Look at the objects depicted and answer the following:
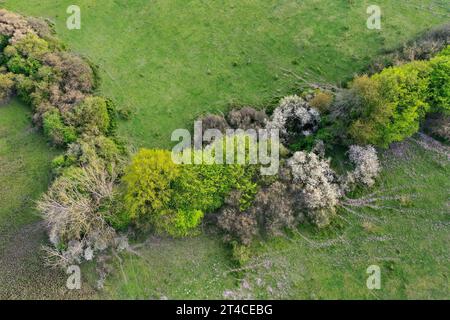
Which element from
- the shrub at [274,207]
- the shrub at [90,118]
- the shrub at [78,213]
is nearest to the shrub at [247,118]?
the shrub at [274,207]

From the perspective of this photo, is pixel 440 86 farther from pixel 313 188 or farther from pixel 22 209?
pixel 22 209

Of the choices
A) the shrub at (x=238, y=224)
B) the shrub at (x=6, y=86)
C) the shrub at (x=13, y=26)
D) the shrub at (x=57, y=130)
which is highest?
the shrub at (x=13, y=26)

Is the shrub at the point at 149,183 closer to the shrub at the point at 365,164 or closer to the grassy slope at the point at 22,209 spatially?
the grassy slope at the point at 22,209

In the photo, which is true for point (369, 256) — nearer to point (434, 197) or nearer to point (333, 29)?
point (434, 197)

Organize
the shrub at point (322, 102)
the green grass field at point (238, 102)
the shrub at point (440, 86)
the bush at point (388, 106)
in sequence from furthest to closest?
the shrub at point (322, 102), the shrub at point (440, 86), the bush at point (388, 106), the green grass field at point (238, 102)
